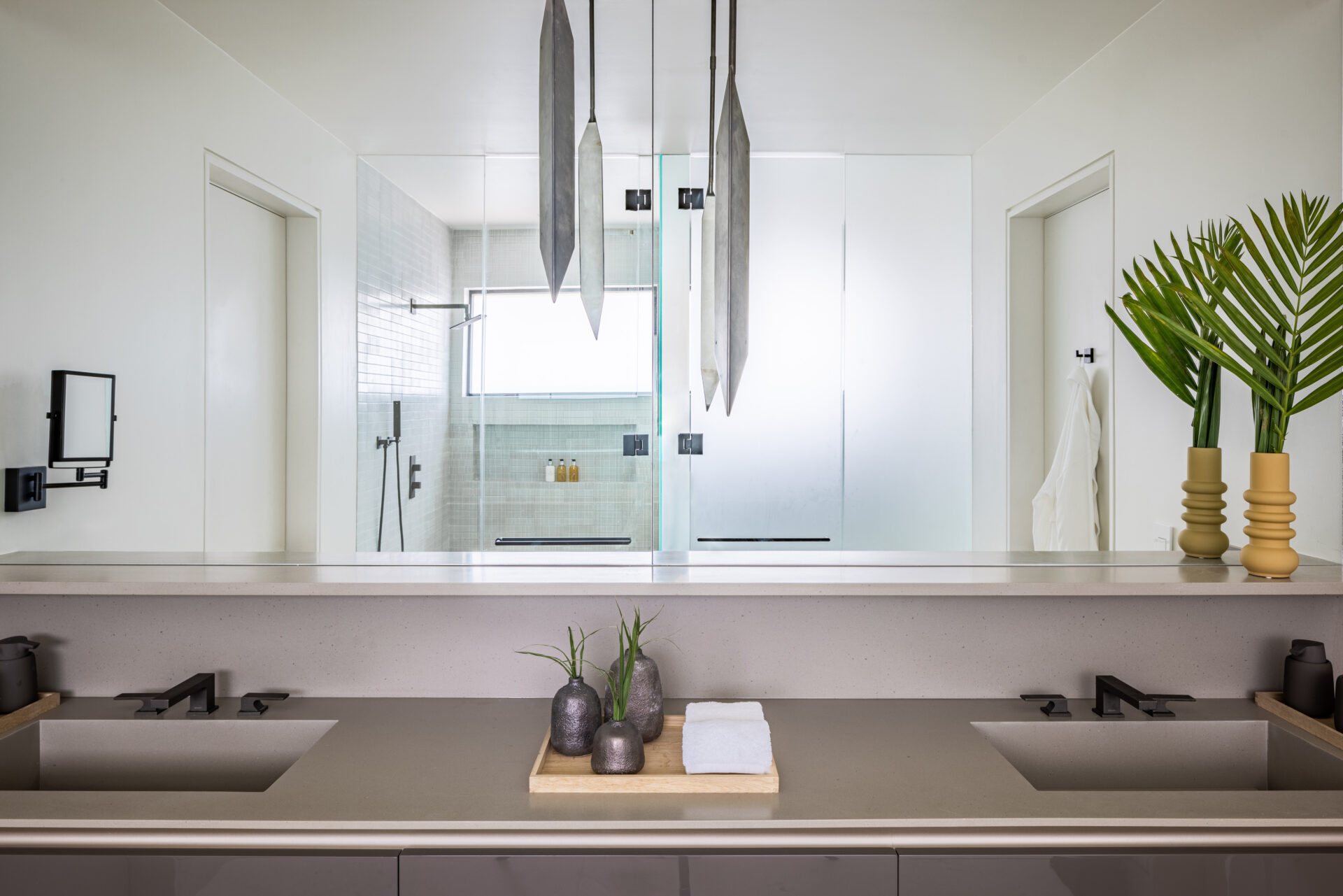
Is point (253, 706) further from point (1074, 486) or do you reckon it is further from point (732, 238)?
point (1074, 486)

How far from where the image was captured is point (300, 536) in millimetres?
1378

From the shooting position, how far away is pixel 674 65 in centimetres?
138

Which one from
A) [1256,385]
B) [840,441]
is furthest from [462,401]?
[1256,385]

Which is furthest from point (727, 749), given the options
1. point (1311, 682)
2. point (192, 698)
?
point (1311, 682)

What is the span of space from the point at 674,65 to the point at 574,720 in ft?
4.06

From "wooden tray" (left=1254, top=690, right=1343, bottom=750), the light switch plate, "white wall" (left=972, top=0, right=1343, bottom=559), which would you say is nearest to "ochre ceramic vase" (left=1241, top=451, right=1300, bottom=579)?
"white wall" (left=972, top=0, right=1343, bottom=559)

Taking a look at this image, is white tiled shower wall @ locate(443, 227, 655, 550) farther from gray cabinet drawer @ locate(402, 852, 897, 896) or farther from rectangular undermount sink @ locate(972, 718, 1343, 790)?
rectangular undermount sink @ locate(972, 718, 1343, 790)

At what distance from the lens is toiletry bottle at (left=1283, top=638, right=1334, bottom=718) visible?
1.35 meters

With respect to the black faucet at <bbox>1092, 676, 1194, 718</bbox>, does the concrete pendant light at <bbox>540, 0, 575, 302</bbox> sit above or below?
above

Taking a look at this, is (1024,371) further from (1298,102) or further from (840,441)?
(1298,102)

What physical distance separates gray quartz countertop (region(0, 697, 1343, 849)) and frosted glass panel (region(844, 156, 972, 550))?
0.47 meters

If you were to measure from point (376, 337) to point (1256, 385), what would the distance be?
1.69 m

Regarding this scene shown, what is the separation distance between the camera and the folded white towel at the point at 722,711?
1244 mm

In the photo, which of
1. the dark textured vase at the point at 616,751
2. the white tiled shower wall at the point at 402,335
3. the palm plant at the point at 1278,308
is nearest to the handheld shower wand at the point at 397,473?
the white tiled shower wall at the point at 402,335
